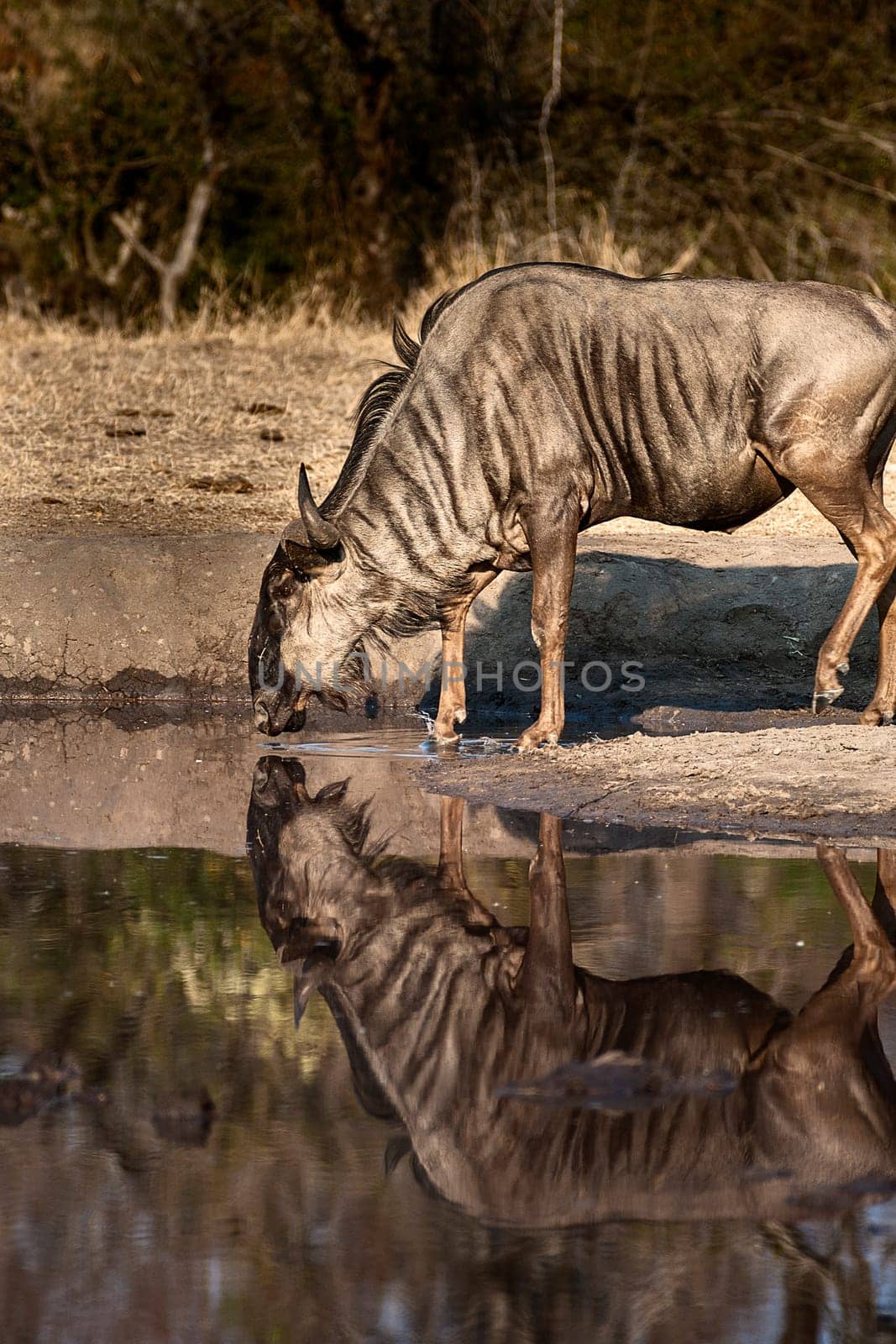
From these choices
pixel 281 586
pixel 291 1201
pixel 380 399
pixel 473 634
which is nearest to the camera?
pixel 291 1201

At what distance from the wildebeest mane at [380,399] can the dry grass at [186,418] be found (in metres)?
3.09

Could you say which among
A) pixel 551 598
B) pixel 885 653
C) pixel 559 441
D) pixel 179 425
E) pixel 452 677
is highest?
pixel 559 441

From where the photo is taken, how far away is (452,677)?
816cm

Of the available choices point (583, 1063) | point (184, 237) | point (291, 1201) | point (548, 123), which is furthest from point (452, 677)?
point (184, 237)

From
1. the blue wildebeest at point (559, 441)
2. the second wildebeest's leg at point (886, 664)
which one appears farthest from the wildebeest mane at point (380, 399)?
the second wildebeest's leg at point (886, 664)

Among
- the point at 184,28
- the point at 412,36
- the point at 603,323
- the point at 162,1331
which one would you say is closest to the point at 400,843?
the point at 603,323

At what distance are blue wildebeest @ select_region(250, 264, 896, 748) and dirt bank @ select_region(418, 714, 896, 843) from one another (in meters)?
0.55

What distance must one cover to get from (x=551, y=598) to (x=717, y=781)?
4.43ft

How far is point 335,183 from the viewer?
2191 centimetres

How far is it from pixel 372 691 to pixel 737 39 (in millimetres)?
15638

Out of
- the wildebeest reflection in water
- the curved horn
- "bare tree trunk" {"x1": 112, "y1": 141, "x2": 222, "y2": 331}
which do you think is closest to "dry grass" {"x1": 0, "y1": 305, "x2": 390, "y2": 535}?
the curved horn

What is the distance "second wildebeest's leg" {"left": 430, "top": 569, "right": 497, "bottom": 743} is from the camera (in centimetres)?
813

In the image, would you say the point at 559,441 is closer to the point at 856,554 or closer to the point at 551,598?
the point at 551,598

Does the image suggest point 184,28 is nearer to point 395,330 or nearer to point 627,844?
point 395,330
